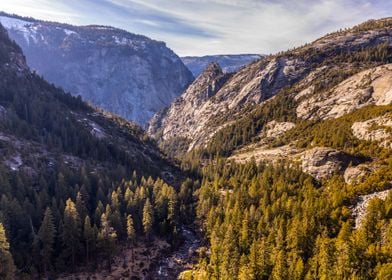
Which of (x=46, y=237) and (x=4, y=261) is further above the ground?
(x=4, y=261)

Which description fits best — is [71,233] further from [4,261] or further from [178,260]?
[178,260]

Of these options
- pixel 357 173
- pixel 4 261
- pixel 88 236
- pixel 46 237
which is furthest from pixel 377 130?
pixel 4 261

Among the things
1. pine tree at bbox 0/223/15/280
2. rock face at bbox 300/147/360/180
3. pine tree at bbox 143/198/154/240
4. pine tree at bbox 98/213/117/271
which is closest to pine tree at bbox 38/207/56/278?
pine tree at bbox 98/213/117/271

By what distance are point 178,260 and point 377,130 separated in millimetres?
91428

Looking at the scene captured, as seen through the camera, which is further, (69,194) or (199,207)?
(199,207)

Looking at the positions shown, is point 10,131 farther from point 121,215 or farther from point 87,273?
point 87,273

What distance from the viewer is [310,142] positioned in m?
163

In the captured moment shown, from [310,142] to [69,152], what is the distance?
11356cm

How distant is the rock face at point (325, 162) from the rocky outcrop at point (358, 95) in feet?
174

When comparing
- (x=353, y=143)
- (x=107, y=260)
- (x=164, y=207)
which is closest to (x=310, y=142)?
(x=353, y=143)

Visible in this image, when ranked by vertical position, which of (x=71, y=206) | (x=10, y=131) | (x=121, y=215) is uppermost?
(x=10, y=131)

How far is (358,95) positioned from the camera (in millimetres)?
181500

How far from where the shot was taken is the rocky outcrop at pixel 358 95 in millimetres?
172375

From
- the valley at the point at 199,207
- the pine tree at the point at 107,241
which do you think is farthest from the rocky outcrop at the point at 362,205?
the pine tree at the point at 107,241
